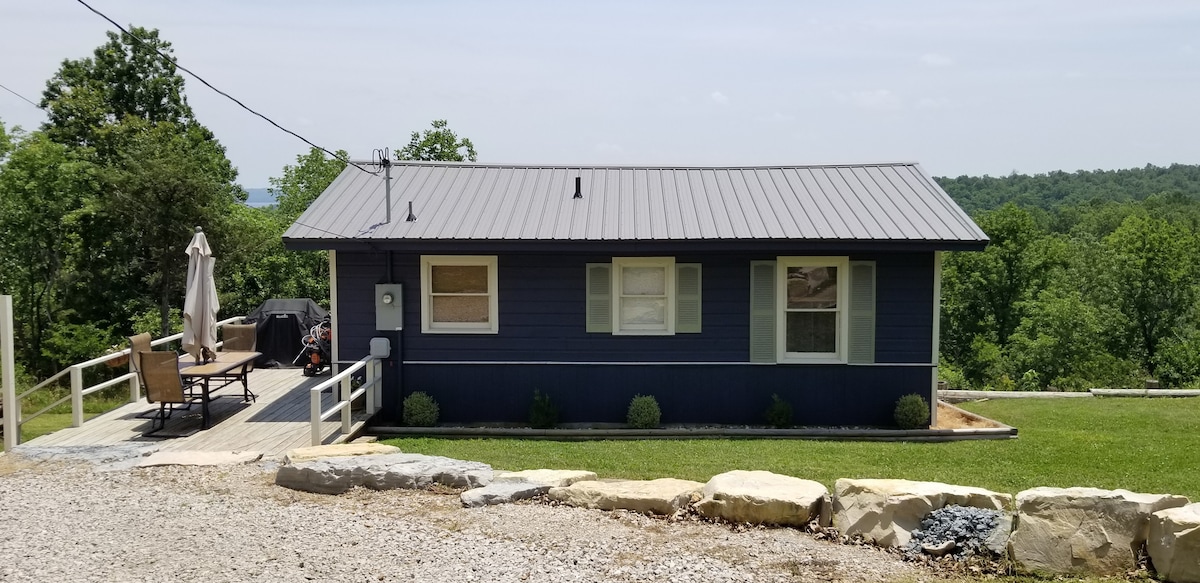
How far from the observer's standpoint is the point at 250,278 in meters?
25.5

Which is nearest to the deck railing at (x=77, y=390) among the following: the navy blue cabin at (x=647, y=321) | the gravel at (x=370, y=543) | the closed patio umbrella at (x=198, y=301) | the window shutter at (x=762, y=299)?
the closed patio umbrella at (x=198, y=301)

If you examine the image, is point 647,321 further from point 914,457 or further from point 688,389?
point 914,457

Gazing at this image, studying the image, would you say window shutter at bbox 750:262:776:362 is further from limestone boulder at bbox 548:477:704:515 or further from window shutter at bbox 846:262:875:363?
limestone boulder at bbox 548:477:704:515

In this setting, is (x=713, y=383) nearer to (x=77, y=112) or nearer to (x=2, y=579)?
(x=2, y=579)

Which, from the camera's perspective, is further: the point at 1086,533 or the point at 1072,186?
the point at 1072,186

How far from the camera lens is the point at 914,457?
367 inches

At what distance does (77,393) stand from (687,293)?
6932 mm

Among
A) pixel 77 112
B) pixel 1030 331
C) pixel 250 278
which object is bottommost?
pixel 1030 331

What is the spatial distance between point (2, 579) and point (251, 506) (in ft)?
5.45

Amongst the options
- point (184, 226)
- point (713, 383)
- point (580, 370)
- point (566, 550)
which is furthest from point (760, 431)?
point (184, 226)

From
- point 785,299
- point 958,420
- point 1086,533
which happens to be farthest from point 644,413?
point 1086,533

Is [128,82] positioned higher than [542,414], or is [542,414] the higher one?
[128,82]

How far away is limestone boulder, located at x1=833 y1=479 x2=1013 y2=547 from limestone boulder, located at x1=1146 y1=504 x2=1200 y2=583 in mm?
908

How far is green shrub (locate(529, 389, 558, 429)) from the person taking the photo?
1079 cm
